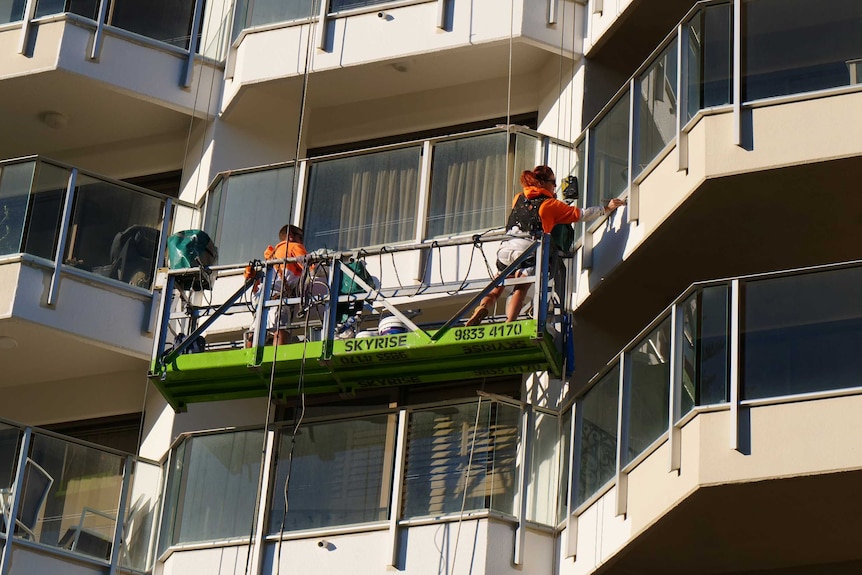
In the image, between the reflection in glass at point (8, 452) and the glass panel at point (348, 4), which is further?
the glass panel at point (348, 4)

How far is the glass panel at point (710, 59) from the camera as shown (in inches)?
640

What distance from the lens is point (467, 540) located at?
53.3 ft

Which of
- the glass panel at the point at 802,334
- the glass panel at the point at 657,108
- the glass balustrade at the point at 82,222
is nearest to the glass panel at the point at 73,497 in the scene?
the glass balustrade at the point at 82,222

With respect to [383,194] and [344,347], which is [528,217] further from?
[383,194]

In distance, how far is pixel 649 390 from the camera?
15.4 metres

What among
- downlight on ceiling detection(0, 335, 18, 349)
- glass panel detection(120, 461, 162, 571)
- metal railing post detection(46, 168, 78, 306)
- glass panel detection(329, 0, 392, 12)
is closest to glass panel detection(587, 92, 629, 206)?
glass panel detection(329, 0, 392, 12)

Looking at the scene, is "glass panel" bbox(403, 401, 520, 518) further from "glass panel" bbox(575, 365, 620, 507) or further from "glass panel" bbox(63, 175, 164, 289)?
"glass panel" bbox(63, 175, 164, 289)

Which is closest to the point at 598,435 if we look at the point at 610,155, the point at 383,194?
the point at 610,155

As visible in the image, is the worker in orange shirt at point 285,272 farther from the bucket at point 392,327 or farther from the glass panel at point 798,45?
the glass panel at point 798,45

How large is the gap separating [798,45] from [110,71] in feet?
26.0

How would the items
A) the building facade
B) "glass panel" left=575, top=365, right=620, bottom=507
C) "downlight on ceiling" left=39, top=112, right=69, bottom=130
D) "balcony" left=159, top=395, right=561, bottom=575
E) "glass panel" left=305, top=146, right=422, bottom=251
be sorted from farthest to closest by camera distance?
"downlight on ceiling" left=39, top=112, right=69, bottom=130, "glass panel" left=305, top=146, right=422, bottom=251, "balcony" left=159, top=395, right=561, bottom=575, "glass panel" left=575, top=365, right=620, bottom=507, the building facade

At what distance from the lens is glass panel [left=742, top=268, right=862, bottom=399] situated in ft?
46.7

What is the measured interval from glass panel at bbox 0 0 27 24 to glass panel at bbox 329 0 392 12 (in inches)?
133

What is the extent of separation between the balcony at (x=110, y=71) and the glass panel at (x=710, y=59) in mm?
6452
